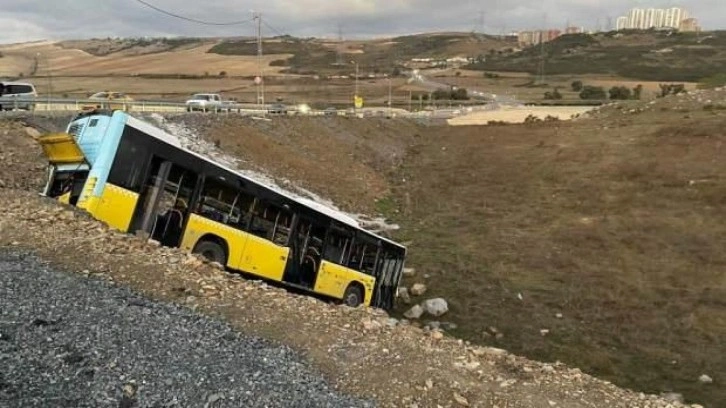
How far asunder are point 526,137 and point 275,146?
3203 cm

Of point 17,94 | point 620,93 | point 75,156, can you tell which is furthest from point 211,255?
point 620,93

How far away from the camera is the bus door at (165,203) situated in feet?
44.4

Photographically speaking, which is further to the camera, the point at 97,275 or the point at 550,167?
the point at 550,167

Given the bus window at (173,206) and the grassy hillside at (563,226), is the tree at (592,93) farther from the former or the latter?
the bus window at (173,206)

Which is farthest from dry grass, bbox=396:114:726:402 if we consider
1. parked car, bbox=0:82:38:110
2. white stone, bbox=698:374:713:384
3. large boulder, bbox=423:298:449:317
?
parked car, bbox=0:82:38:110

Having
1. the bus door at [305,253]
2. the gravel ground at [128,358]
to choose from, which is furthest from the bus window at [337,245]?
the gravel ground at [128,358]

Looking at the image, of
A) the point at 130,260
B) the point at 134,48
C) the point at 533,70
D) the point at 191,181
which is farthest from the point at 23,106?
the point at 533,70

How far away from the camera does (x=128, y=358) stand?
693 cm

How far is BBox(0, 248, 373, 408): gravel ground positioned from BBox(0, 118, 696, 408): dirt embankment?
18.7 inches

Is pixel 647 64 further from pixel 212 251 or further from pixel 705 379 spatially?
pixel 212 251

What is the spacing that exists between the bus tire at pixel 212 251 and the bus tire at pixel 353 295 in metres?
3.80

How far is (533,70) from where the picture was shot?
183m

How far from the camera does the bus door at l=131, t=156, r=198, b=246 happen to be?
44.4 feet

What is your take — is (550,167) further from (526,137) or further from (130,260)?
(130,260)
